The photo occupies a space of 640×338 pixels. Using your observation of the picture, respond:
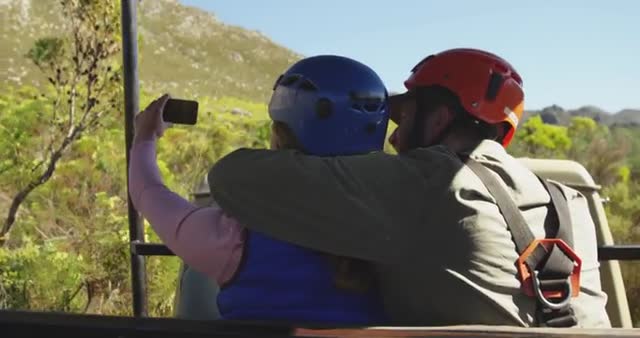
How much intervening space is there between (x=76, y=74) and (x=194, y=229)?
242 inches

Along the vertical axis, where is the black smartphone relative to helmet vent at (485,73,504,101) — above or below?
below

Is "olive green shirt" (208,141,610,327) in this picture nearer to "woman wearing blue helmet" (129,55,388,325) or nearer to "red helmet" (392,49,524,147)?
"woman wearing blue helmet" (129,55,388,325)

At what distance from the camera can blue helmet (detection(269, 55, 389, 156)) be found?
2324mm

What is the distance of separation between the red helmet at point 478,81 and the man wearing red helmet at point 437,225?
20 cm

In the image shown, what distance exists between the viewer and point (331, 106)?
7.64ft

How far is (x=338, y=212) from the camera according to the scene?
2.11 metres

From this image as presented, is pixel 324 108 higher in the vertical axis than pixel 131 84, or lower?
higher

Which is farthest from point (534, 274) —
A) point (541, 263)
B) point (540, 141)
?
point (540, 141)

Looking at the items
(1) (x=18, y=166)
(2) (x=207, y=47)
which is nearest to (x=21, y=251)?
(1) (x=18, y=166)

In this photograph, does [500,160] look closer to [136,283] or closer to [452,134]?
[452,134]

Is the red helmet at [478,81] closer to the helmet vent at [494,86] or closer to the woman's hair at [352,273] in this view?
the helmet vent at [494,86]

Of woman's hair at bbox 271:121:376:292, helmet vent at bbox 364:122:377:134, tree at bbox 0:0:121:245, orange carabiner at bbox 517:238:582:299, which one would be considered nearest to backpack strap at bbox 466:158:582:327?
orange carabiner at bbox 517:238:582:299

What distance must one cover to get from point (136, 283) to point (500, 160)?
2.05 metres

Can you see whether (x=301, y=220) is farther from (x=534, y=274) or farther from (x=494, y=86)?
(x=494, y=86)
